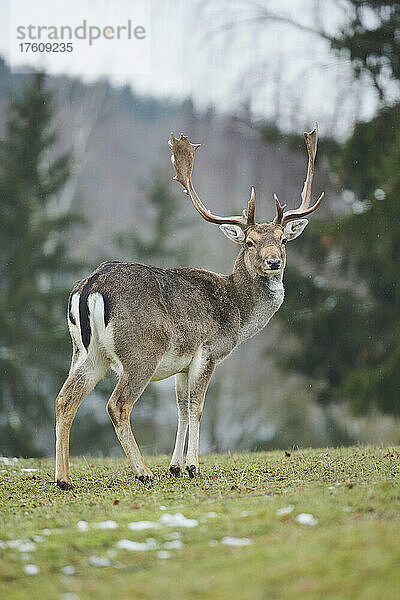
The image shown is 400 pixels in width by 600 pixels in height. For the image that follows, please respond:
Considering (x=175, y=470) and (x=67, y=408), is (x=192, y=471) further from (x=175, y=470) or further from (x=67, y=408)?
(x=67, y=408)

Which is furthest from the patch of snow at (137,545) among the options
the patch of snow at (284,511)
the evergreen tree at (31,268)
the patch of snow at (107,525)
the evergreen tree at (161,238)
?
the evergreen tree at (161,238)

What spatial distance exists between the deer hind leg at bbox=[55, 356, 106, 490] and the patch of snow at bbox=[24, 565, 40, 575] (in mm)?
2731

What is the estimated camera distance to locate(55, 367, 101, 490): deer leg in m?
7.07

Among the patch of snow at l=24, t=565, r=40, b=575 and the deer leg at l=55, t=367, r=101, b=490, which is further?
the deer leg at l=55, t=367, r=101, b=490

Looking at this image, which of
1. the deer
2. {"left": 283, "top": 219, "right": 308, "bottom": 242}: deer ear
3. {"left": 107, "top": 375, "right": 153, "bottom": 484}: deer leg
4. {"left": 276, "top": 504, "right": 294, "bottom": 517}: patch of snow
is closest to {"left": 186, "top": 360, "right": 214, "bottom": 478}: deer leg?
the deer

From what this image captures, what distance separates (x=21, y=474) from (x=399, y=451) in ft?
13.2

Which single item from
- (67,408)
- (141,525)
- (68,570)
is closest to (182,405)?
(67,408)

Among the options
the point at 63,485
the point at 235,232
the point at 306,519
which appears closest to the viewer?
the point at 306,519

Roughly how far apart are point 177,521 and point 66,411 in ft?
7.74

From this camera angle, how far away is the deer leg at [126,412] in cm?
715

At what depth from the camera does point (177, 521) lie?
5062mm

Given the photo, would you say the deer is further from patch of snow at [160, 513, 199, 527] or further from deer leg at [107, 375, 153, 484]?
patch of snow at [160, 513, 199, 527]

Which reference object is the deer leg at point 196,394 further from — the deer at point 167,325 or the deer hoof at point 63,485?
the deer hoof at point 63,485

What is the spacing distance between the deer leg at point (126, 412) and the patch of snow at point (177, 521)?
2.03 m
